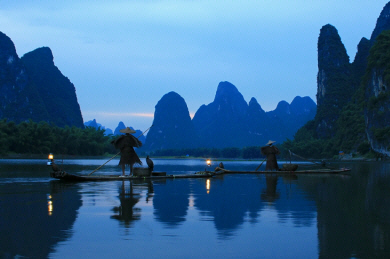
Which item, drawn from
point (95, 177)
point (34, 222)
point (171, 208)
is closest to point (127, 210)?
point (171, 208)

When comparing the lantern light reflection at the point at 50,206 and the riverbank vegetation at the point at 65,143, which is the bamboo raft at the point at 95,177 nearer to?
the lantern light reflection at the point at 50,206

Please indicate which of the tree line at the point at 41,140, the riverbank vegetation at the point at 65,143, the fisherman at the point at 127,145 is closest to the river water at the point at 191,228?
the fisherman at the point at 127,145

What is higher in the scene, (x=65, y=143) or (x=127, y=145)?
(x=65, y=143)

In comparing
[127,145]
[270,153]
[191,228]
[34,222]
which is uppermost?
[127,145]

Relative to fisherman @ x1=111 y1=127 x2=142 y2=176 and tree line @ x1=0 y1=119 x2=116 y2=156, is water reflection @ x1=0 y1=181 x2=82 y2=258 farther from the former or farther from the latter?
tree line @ x1=0 y1=119 x2=116 y2=156

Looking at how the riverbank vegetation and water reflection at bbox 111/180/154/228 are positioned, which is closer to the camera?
water reflection at bbox 111/180/154/228

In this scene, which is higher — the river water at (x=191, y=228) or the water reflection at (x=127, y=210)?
the water reflection at (x=127, y=210)

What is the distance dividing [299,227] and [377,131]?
74.6 meters

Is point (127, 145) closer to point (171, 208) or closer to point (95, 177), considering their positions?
point (95, 177)

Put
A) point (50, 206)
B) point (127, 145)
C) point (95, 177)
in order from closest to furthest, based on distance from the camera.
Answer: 1. point (50, 206)
2. point (95, 177)
3. point (127, 145)

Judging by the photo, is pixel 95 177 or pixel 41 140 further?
pixel 41 140

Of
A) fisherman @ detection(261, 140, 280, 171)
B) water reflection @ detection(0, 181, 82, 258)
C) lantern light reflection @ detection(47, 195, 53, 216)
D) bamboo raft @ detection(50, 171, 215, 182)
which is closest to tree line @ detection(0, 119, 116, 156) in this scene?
fisherman @ detection(261, 140, 280, 171)

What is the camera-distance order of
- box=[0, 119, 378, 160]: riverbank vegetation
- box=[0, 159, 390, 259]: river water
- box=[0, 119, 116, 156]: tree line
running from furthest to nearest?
box=[0, 119, 378, 160]: riverbank vegetation < box=[0, 119, 116, 156]: tree line < box=[0, 159, 390, 259]: river water

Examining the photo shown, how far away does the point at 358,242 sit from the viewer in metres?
7.69
